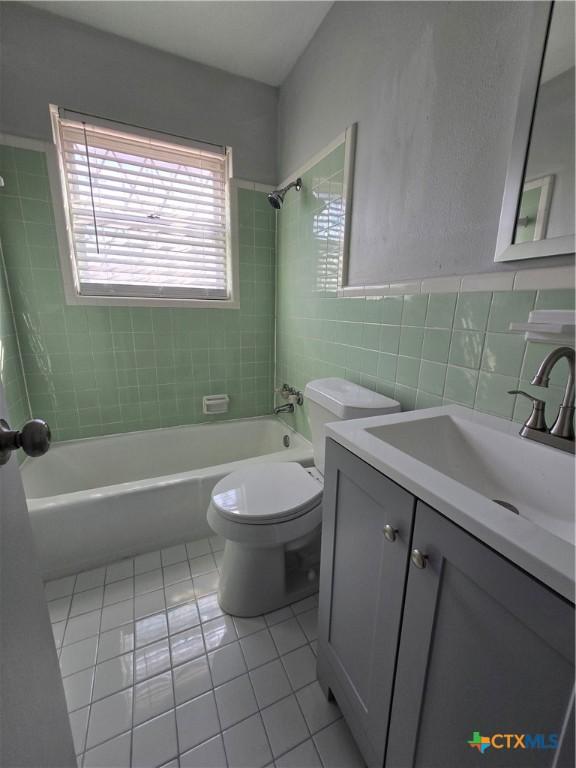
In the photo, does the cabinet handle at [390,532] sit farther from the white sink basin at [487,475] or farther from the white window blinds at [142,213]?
the white window blinds at [142,213]

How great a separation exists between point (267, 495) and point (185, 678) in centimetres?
62

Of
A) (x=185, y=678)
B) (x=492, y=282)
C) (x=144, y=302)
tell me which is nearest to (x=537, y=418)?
(x=492, y=282)

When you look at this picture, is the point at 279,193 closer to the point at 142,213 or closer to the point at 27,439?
the point at 142,213

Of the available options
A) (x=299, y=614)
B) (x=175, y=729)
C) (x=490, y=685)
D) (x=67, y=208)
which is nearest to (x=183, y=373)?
(x=67, y=208)

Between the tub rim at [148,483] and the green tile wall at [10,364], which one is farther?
the green tile wall at [10,364]

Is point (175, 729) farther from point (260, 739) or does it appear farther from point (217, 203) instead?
point (217, 203)

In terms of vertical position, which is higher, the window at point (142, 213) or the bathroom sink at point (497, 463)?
the window at point (142, 213)

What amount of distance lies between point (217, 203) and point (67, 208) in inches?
32.6

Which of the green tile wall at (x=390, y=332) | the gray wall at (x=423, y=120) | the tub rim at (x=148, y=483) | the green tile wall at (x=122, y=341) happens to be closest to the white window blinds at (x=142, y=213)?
the green tile wall at (x=122, y=341)

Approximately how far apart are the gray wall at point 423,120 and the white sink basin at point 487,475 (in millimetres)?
447

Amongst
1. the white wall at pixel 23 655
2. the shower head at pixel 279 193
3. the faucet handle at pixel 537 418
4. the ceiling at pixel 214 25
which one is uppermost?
the ceiling at pixel 214 25

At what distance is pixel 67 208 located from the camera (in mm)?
1696

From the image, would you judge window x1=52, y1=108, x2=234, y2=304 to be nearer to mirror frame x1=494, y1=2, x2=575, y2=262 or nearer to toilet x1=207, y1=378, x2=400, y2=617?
toilet x1=207, y1=378, x2=400, y2=617

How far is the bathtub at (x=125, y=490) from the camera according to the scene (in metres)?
1.36
